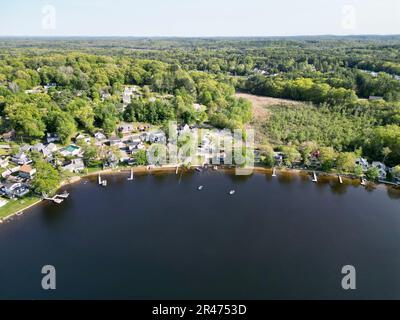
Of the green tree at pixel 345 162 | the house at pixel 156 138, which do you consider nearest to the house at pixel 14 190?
the house at pixel 156 138

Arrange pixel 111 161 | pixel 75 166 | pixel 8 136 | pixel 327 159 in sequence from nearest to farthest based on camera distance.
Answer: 1. pixel 327 159
2. pixel 75 166
3. pixel 111 161
4. pixel 8 136

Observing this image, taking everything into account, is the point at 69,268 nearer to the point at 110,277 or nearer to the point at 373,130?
the point at 110,277

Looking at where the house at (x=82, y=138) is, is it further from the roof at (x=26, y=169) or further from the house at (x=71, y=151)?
the roof at (x=26, y=169)

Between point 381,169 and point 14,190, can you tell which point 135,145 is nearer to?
point 14,190

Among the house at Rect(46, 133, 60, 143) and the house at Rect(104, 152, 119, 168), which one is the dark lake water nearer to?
the house at Rect(104, 152, 119, 168)

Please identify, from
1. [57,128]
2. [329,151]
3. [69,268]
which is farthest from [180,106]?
[69,268]

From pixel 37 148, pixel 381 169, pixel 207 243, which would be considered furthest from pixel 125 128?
pixel 381 169

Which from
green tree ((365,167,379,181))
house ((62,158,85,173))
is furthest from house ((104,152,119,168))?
green tree ((365,167,379,181))
